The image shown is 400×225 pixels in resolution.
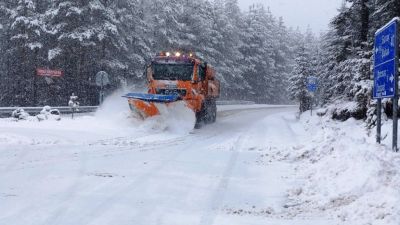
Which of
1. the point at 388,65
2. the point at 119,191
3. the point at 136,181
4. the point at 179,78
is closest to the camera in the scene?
the point at 119,191

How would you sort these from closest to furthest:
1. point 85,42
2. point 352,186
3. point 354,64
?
point 352,186 → point 354,64 → point 85,42

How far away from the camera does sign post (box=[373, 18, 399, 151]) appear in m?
9.43

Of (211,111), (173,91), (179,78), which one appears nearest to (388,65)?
(173,91)

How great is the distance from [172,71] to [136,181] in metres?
Result: 13.8

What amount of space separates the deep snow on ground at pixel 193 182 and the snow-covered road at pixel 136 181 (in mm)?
17

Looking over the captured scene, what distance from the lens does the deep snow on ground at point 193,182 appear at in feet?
20.5

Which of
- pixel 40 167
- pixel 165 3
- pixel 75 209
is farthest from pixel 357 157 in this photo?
pixel 165 3

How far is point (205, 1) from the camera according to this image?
184 feet

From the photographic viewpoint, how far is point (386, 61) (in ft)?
32.7

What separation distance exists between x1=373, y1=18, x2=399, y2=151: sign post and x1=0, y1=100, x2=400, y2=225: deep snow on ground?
1.03 metres

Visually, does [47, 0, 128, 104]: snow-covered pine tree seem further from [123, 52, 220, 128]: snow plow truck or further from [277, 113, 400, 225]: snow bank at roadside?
[277, 113, 400, 225]: snow bank at roadside

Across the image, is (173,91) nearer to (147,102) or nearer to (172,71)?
(172,71)

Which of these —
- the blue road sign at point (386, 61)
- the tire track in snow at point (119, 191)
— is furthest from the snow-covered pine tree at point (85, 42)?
the blue road sign at point (386, 61)

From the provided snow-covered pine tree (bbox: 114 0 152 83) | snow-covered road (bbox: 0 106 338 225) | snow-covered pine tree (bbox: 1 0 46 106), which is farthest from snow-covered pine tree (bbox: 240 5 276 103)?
snow-covered road (bbox: 0 106 338 225)
